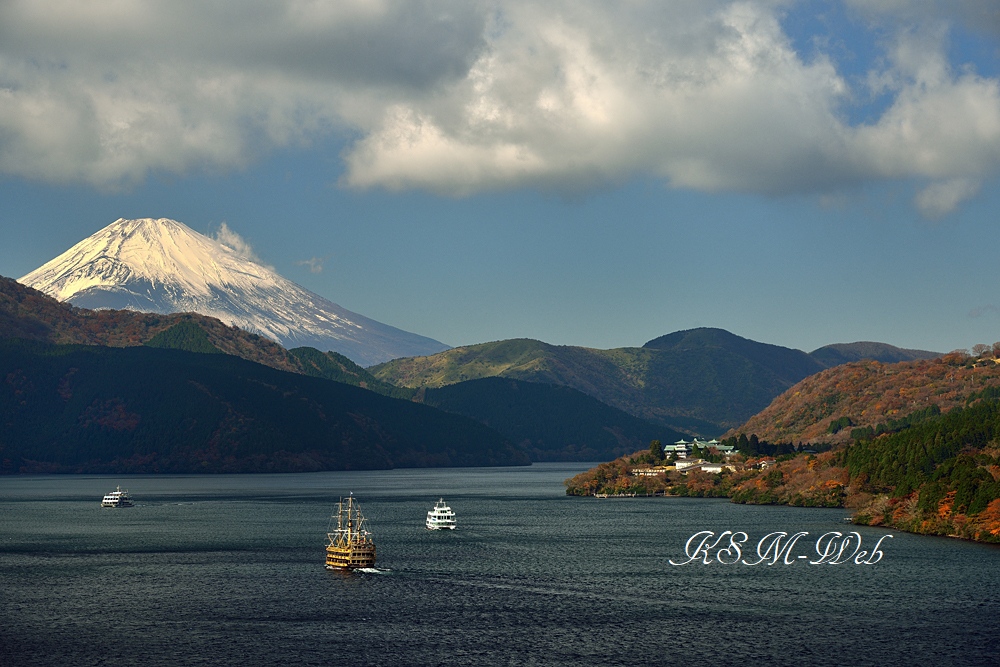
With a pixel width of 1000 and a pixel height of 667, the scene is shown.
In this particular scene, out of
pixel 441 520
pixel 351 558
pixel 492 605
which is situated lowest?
pixel 492 605

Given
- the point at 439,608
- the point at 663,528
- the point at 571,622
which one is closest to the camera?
the point at 571,622

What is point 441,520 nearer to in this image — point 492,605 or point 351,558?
point 351,558

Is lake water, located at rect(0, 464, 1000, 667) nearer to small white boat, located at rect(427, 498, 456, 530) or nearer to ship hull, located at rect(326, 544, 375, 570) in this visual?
ship hull, located at rect(326, 544, 375, 570)

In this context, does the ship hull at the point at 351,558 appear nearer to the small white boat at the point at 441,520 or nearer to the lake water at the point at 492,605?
the lake water at the point at 492,605

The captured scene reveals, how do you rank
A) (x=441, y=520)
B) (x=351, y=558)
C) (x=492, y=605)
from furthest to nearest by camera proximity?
(x=441, y=520)
(x=351, y=558)
(x=492, y=605)

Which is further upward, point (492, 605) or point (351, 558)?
point (351, 558)

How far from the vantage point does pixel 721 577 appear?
12794cm

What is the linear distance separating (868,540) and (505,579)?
57.7 meters

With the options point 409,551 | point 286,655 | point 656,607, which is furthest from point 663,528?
point 286,655

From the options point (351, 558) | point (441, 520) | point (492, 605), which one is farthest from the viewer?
point (441, 520)

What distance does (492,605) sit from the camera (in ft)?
360

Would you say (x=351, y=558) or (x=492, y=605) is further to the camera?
(x=351, y=558)

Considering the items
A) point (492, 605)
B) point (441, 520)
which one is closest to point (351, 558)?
point (492, 605)

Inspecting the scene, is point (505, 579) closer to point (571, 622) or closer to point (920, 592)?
point (571, 622)
